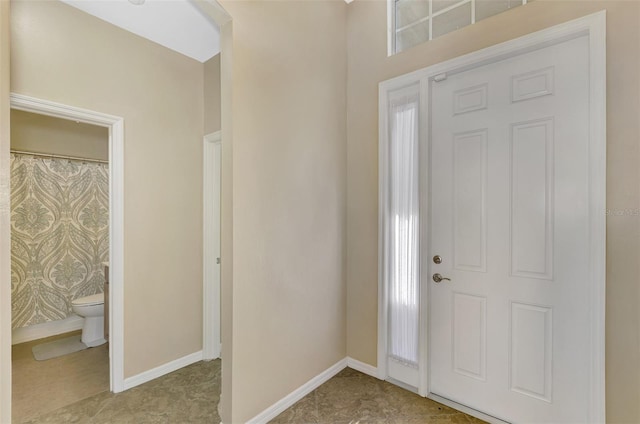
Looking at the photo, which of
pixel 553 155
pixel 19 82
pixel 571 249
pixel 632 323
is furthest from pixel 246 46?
pixel 632 323

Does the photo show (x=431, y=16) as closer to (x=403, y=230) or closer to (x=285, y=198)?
(x=403, y=230)

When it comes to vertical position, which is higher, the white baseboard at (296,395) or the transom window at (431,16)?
the transom window at (431,16)

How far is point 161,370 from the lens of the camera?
2.55m

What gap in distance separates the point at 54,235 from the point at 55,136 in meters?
1.12

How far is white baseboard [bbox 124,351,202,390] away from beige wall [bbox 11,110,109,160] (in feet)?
8.50

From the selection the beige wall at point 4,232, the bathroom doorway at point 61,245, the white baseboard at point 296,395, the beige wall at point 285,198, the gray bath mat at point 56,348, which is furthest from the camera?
the gray bath mat at point 56,348

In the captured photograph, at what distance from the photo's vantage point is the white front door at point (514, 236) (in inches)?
65.1

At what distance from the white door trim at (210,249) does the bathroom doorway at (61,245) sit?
2.29 feet

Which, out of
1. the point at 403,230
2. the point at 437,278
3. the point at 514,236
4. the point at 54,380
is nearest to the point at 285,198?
the point at 403,230

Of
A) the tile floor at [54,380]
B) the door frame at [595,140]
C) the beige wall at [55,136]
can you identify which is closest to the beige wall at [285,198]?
the door frame at [595,140]

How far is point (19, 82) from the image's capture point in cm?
190

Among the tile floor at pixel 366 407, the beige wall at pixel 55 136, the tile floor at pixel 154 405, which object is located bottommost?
the tile floor at pixel 154 405

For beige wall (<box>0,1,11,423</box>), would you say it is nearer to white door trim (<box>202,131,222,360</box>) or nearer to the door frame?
white door trim (<box>202,131,222,360</box>)

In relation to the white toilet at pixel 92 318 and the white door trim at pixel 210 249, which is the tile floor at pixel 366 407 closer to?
the white door trim at pixel 210 249
